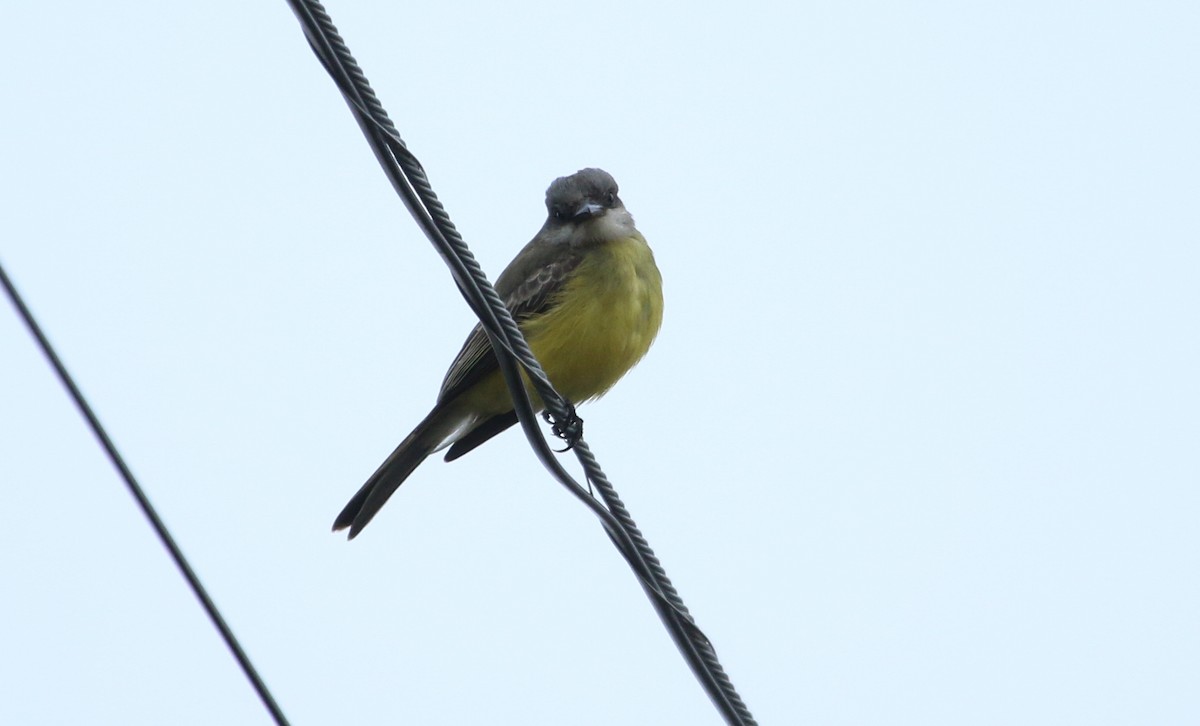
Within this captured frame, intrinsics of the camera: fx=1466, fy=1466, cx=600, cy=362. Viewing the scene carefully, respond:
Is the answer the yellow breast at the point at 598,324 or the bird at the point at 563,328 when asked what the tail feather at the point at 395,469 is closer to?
the bird at the point at 563,328

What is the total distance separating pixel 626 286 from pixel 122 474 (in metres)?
3.96

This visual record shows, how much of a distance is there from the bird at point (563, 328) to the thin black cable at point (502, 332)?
2.41 meters

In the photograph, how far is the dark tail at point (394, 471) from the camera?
666cm

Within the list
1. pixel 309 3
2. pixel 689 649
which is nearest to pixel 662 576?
pixel 689 649

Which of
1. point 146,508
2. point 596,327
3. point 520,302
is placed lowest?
point 146,508

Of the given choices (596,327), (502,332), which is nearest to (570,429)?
(596,327)

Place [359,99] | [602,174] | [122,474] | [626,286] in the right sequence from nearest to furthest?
[122,474] < [359,99] < [626,286] < [602,174]

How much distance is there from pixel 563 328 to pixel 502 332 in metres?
2.98

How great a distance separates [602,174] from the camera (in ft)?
24.2

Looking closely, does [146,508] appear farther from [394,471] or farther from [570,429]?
[394,471]

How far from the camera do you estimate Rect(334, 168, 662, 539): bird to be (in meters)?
6.45

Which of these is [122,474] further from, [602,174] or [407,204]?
[602,174]

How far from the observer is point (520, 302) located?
6.85 metres

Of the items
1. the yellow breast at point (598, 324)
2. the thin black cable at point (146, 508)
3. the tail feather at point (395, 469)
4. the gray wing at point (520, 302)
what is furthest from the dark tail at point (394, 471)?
the thin black cable at point (146, 508)
